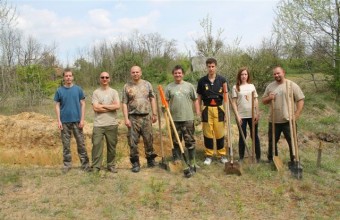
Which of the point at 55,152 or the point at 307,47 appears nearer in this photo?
the point at 55,152

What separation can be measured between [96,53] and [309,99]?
708 inches

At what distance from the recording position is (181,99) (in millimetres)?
5551

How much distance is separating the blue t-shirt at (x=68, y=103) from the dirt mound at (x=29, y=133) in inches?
159

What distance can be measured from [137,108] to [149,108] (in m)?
0.22

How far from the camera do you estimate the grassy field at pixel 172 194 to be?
4.37 m

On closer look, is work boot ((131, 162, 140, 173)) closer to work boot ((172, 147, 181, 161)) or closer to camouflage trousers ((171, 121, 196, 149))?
work boot ((172, 147, 181, 161))

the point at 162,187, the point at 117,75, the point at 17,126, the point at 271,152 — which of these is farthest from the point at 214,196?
the point at 117,75

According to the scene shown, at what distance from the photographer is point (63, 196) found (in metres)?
4.80

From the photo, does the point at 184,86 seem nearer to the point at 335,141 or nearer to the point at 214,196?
the point at 214,196

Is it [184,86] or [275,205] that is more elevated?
[184,86]

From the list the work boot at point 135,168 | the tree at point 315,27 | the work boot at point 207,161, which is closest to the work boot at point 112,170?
the work boot at point 135,168

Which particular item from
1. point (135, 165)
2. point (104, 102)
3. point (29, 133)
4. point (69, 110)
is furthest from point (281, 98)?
point (29, 133)

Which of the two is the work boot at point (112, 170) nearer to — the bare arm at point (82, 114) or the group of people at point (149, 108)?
the group of people at point (149, 108)

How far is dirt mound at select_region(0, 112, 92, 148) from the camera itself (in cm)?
966
